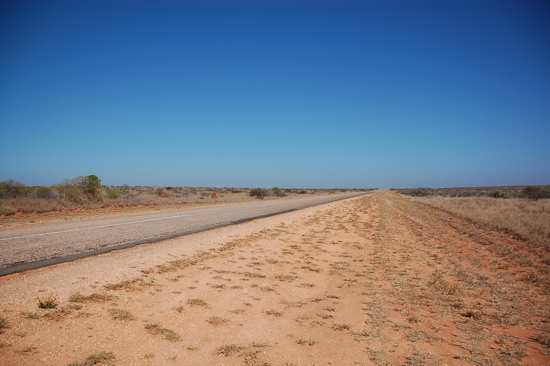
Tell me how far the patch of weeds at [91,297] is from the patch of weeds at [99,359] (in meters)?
1.52

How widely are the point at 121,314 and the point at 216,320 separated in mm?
1333

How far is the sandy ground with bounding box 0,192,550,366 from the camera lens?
126 inches

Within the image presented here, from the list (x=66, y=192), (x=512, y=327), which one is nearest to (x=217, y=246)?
(x=512, y=327)

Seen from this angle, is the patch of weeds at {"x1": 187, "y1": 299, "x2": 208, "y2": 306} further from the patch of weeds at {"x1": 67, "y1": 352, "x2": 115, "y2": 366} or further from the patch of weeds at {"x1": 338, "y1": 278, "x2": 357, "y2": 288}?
the patch of weeds at {"x1": 338, "y1": 278, "x2": 357, "y2": 288}

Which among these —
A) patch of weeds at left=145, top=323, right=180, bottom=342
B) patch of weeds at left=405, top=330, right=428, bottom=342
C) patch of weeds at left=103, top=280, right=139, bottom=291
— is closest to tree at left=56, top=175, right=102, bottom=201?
patch of weeds at left=103, top=280, right=139, bottom=291

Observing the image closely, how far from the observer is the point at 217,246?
27.7ft

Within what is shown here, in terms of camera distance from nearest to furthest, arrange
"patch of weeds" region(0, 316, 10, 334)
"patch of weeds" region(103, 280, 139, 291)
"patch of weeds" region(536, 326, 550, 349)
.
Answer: "patch of weeds" region(0, 316, 10, 334), "patch of weeds" region(536, 326, 550, 349), "patch of weeds" region(103, 280, 139, 291)

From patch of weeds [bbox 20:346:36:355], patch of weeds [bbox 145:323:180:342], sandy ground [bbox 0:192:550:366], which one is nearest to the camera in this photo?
patch of weeds [bbox 20:346:36:355]

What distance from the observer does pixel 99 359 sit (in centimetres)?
296

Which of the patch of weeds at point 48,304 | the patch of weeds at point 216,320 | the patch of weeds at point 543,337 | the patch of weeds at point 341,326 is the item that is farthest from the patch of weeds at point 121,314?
the patch of weeds at point 543,337

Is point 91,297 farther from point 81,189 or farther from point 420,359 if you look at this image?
point 81,189

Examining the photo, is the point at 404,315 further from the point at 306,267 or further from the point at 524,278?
the point at 524,278

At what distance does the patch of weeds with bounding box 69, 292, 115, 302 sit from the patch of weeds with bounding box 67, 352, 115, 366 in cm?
152

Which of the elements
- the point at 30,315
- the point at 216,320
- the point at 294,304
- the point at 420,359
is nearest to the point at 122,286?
the point at 30,315
